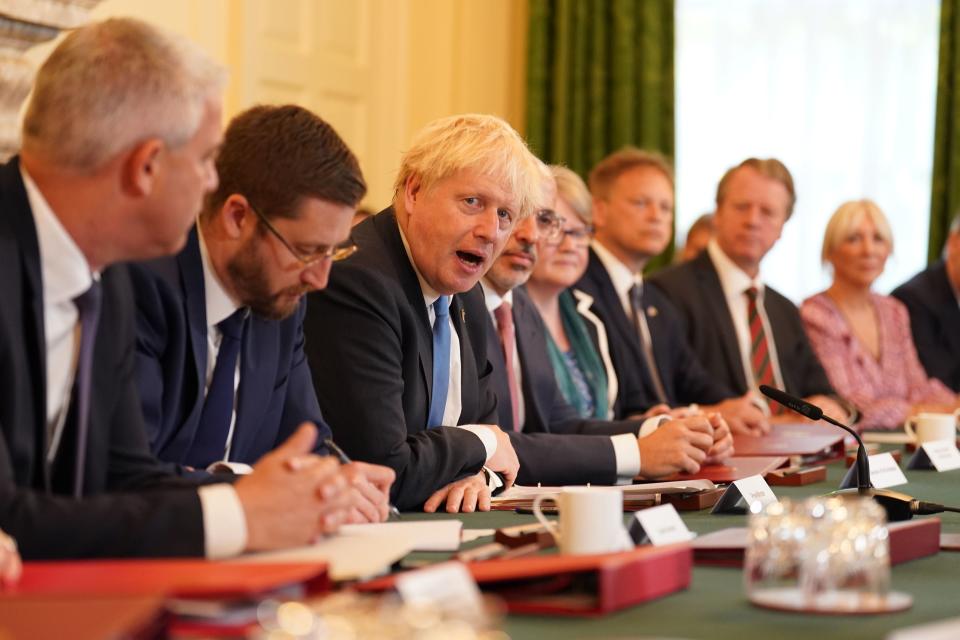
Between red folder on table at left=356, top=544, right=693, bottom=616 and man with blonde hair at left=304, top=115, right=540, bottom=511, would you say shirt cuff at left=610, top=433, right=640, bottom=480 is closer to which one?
man with blonde hair at left=304, top=115, right=540, bottom=511

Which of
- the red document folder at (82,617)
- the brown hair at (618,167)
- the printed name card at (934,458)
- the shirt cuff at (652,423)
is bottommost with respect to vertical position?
the printed name card at (934,458)

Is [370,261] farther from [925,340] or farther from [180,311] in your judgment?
[925,340]

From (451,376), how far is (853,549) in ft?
5.32

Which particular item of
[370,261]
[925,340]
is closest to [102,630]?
[370,261]

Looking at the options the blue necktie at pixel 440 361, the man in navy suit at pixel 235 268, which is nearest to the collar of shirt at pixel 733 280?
the blue necktie at pixel 440 361

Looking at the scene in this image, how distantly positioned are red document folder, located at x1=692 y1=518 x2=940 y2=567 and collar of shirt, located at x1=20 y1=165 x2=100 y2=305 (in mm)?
854

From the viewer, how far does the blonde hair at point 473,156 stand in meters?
2.91

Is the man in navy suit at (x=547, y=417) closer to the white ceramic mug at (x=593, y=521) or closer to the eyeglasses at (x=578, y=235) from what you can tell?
the eyeglasses at (x=578, y=235)

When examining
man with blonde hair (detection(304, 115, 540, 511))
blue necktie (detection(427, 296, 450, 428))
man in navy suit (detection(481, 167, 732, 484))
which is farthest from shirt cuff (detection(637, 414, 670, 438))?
blue necktie (detection(427, 296, 450, 428))

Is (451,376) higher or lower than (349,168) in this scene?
lower

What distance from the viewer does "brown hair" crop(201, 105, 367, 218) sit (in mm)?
2199

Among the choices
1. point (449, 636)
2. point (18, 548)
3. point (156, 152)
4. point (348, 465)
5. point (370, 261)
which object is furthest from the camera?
point (370, 261)

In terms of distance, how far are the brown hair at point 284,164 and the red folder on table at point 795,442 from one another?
1548mm

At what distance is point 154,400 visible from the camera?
2.19 metres
